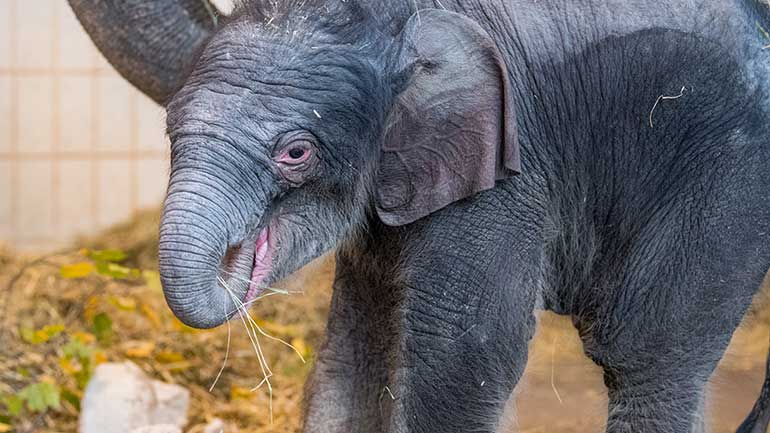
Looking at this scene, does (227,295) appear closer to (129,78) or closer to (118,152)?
(129,78)

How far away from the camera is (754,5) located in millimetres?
4176

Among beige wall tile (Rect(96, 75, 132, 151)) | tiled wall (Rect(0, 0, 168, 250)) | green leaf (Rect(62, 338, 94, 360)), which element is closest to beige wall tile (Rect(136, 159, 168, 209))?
tiled wall (Rect(0, 0, 168, 250))

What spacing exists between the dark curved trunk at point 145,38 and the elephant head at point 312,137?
73.7 inches

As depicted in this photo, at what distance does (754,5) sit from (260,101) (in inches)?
60.8

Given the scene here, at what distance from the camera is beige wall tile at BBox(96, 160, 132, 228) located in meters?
8.42

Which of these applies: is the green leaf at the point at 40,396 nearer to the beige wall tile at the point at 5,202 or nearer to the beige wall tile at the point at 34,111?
the beige wall tile at the point at 5,202

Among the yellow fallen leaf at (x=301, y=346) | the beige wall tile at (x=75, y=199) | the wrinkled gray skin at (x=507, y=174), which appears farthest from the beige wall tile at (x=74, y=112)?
the wrinkled gray skin at (x=507, y=174)

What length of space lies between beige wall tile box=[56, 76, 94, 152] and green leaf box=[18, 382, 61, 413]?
3444 millimetres

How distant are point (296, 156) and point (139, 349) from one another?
2.68 metres

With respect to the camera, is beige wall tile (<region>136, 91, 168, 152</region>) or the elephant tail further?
beige wall tile (<region>136, 91, 168, 152</region>)

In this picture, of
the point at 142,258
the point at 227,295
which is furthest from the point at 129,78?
the point at 227,295

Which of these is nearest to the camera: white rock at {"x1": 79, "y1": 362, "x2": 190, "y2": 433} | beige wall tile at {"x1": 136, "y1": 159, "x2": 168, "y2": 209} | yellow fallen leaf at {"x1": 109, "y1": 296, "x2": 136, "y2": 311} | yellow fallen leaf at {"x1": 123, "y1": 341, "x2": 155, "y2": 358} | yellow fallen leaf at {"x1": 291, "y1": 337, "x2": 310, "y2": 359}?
white rock at {"x1": 79, "y1": 362, "x2": 190, "y2": 433}

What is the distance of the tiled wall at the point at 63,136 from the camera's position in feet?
26.9

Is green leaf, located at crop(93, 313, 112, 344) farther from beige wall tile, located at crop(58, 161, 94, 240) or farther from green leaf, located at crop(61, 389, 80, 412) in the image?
beige wall tile, located at crop(58, 161, 94, 240)
